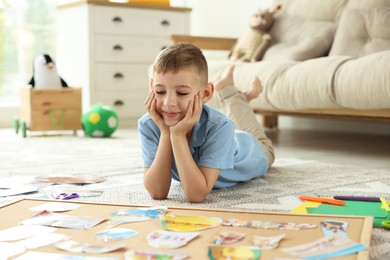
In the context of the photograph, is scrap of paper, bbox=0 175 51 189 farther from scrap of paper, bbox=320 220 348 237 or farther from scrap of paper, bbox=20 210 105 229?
scrap of paper, bbox=320 220 348 237

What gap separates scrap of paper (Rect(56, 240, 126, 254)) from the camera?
99cm

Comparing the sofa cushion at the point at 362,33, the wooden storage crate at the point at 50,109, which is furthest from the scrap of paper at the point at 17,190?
the sofa cushion at the point at 362,33

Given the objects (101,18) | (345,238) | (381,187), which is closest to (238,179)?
(381,187)

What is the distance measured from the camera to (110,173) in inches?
79.0

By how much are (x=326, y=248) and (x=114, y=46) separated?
325 centimetres

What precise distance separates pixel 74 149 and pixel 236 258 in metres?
1.92

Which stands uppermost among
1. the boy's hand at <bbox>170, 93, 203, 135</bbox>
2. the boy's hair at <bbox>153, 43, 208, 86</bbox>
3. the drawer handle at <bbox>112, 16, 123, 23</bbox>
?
the drawer handle at <bbox>112, 16, 123, 23</bbox>

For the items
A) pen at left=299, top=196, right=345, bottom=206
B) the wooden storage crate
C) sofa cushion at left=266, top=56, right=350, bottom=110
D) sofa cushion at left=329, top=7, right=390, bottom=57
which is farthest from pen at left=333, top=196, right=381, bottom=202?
the wooden storage crate

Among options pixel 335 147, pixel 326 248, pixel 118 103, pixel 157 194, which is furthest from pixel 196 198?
pixel 118 103

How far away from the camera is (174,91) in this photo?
1.38 m

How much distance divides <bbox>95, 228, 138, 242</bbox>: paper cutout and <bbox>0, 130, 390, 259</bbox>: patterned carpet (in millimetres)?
370

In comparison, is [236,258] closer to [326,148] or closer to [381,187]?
[381,187]

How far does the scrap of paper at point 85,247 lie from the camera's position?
0.99 m

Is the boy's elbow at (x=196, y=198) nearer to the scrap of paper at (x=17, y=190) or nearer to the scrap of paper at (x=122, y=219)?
the scrap of paper at (x=122, y=219)
